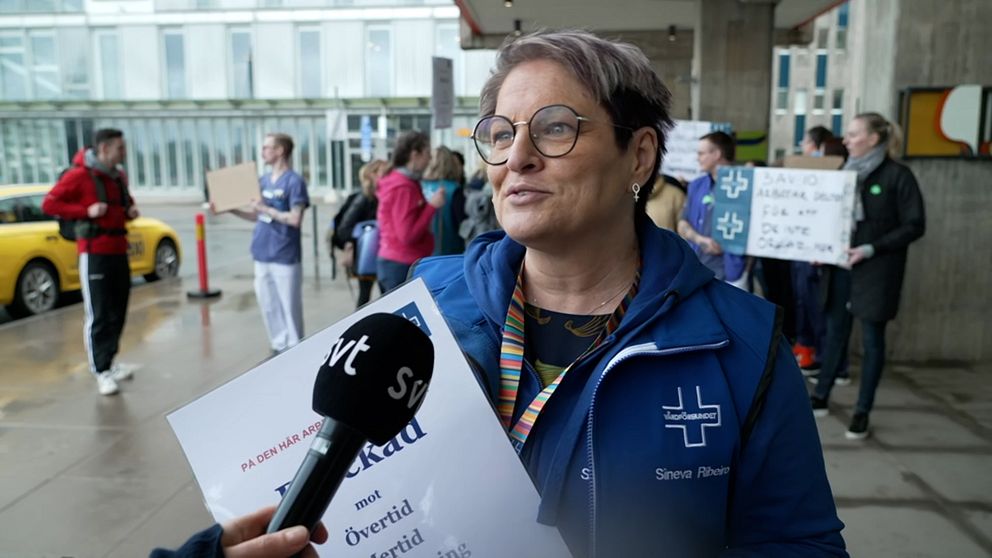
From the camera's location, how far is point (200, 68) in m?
41.2

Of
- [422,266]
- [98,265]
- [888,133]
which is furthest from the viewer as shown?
[98,265]

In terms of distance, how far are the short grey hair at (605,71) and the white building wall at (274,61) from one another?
41.3 m

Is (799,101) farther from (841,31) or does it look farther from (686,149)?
(686,149)

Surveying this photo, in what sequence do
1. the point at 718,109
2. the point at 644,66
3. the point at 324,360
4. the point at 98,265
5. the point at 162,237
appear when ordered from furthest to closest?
the point at 162,237
the point at 718,109
the point at 98,265
the point at 644,66
the point at 324,360

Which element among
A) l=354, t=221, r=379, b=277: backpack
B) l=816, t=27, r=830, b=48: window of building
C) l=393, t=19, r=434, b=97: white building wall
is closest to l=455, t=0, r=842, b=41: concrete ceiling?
l=354, t=221, r=379, b=277: backpack

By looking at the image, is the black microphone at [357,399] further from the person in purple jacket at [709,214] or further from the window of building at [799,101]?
the window of building at [799,101]

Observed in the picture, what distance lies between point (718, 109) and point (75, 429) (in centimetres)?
979

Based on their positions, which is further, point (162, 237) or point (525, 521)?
point (162, 237)

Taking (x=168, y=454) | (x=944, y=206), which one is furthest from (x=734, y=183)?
(x=168, y=454)

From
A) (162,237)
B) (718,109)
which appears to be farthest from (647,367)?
(162,237)

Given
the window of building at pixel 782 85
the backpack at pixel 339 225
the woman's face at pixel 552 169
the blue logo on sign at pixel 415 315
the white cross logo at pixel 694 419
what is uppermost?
the window of building at pixel 782 85

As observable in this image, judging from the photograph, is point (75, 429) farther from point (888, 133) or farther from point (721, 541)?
point (888, 133)

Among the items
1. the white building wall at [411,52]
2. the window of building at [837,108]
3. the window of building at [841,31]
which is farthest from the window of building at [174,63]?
the window of building at [837,108]

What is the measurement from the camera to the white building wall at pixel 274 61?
133 ft
